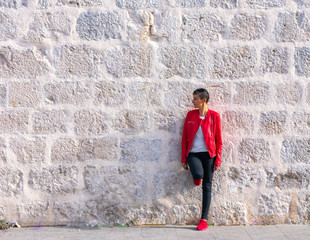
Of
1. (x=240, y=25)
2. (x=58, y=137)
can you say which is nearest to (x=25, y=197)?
(x=58, y=137)

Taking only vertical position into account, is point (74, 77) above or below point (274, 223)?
above

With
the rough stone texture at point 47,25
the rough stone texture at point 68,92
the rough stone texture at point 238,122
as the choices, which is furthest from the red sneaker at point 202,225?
the rough stone texture at point 47,25

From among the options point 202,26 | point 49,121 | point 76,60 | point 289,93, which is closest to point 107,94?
point 76,60

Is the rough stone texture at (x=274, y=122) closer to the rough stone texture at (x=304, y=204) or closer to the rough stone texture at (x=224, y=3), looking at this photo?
the rough stone texture at (x=304, y=204)

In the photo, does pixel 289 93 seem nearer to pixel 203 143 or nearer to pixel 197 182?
pixel 203 143

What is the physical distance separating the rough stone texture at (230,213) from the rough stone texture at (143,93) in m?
1.34

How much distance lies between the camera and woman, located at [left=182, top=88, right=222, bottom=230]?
3.63 metres

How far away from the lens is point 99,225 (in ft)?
12.6

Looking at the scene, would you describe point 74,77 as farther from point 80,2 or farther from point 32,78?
point 80,2

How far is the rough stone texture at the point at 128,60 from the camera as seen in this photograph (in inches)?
149

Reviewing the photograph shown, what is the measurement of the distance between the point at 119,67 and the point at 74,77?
50 cm

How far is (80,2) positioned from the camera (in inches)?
149

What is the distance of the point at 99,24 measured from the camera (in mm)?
3791

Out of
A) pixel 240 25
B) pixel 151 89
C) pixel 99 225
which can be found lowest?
pixel 99 225
